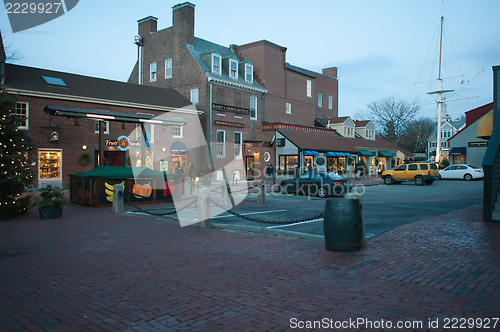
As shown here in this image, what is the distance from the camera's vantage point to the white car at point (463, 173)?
3236 cm

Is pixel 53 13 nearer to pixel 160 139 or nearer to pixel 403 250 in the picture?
pixel 403 250

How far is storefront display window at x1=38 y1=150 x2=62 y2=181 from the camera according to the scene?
74.2 feet

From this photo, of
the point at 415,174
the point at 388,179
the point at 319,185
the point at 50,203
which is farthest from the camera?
the point at 388,179

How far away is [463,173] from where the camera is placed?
3303 cm

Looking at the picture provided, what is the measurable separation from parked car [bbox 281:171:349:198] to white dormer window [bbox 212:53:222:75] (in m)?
14.1

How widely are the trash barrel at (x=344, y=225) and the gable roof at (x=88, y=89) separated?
19466mm

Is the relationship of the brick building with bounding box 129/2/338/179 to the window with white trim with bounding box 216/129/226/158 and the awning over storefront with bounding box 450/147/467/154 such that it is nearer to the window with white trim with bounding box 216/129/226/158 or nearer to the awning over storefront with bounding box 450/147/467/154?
the window with white trim with bounding box 216/129/226/158

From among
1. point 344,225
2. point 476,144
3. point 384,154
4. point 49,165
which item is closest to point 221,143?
point 49,165

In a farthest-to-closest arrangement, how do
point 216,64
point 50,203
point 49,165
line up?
point 216,64
point 49,165
point 50,203

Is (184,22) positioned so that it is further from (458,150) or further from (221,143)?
(458,150)

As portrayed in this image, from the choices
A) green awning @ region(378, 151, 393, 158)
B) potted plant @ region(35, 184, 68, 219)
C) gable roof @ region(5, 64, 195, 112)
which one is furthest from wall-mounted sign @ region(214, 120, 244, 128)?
green awning @ region(378, 151, 393, 158)

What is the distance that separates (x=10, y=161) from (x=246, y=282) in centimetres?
1005

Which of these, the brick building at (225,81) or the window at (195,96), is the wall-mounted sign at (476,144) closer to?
the brick building at (225,81)

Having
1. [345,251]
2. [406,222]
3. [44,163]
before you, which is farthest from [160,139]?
[345,251]
